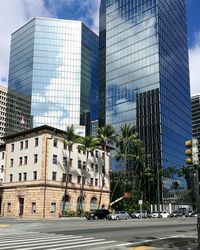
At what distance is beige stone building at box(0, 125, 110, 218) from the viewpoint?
59.6 meters

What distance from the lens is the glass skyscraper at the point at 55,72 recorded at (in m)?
134

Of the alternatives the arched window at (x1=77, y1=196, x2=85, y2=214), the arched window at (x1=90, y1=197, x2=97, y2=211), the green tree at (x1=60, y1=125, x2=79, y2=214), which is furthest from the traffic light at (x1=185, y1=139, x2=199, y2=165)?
the arched window at (x1=90, y1=197, x2=97, y2=211)

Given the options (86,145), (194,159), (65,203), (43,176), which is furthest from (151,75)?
(194,159)

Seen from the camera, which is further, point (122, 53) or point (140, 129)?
point (122, 53)

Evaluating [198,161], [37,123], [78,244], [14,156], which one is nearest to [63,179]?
[14,156]

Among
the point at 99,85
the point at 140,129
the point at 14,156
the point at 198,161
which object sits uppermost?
the point at 99,85

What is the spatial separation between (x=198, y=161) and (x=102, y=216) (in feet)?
150

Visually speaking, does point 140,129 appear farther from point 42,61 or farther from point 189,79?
point 42,61

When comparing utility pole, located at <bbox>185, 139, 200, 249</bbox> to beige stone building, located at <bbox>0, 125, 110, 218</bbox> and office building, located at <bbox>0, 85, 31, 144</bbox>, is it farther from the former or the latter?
office building, located at <bbox>0, 85, 31, 144</bbox>

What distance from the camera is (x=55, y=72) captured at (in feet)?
445

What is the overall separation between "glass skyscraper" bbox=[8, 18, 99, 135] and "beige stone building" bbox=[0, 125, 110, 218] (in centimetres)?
6447

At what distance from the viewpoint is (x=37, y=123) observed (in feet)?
436

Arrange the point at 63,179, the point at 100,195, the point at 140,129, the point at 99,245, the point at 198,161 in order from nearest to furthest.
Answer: the point at 198,161 → the point at 99,245 → the point at 63,179 → the point at 100,195 → the point at 140,129

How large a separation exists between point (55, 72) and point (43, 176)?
3196 inches
